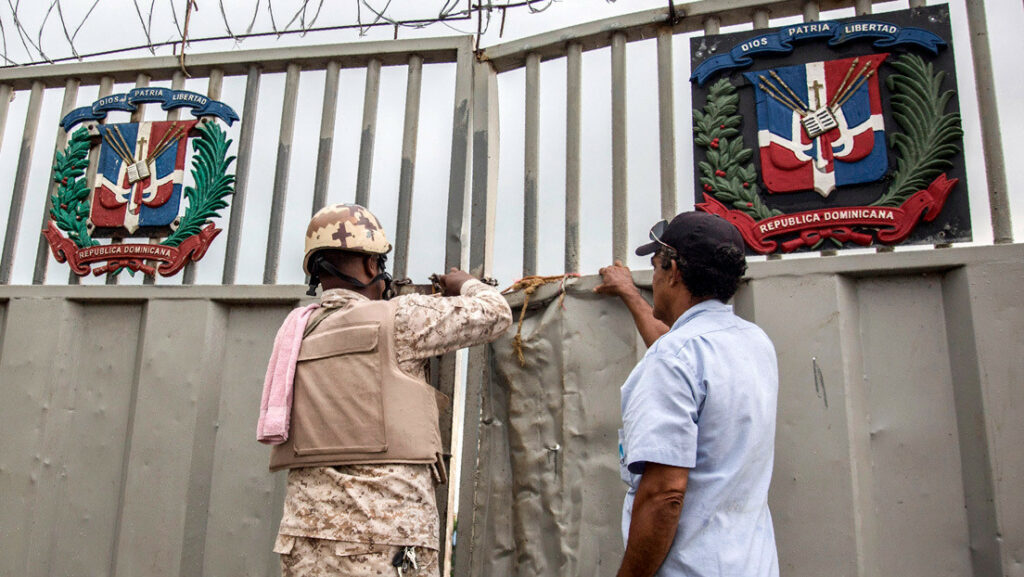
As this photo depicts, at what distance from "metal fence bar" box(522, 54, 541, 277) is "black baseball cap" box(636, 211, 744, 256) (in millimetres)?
1282

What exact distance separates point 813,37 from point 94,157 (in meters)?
3.62

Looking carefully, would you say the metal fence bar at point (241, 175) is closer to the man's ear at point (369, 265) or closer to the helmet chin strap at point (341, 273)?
the helmet chin strap at point (341, 273)

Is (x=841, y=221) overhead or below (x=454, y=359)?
overhead

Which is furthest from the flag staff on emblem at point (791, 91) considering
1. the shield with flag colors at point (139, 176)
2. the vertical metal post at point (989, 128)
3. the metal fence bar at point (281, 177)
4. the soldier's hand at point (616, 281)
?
the shield with flag colors at point (139, 176)

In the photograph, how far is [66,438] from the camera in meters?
3.76

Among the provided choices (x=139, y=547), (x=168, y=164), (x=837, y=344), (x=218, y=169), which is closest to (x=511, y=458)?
(x=837, y=344)

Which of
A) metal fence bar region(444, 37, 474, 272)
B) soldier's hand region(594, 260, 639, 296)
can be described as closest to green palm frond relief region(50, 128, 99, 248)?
metal fence bar region(444, 37, 474, 272)

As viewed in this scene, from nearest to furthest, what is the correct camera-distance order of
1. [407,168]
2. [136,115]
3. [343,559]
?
[343,559], [407,168], [136,115]

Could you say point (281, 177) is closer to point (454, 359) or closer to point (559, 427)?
point (454, 359)

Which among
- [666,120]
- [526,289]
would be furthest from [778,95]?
[526,289]

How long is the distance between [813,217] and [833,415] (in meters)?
0.76

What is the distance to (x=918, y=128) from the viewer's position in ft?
9.64

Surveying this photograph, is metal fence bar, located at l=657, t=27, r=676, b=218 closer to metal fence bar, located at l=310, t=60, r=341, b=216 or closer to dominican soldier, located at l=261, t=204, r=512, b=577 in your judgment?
dominican soldier, located at l=261, t=204, r=512, b=577

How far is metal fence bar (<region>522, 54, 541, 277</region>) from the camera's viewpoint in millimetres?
3492
